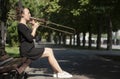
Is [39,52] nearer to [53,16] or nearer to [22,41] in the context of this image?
[22,41]

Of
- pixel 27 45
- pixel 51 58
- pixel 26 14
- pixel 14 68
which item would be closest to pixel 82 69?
pixel 51 58

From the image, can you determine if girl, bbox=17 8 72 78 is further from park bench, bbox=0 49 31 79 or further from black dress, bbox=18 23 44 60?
park bench, bbox=0 49 31 79

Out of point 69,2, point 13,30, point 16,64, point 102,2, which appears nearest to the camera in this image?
point 16,64

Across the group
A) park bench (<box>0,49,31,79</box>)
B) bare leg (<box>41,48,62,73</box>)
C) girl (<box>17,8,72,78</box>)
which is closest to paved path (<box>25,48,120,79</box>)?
bare leg (<box>41,48,62,73</box>)

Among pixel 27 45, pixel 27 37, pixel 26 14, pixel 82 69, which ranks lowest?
pixel 82 69

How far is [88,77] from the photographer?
14711 millimetres

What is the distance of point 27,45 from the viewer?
372 inches

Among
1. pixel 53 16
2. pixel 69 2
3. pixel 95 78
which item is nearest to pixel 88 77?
pixel 95 78

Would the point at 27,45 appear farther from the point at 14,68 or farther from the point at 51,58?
the point at 14,68

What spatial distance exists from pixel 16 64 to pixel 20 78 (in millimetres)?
400

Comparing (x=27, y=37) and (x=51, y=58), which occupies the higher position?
(x=27, y=37)

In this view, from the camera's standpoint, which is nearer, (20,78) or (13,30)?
(20,78)

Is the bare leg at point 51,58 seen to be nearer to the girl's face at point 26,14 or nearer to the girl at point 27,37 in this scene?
the girl at point 27,37

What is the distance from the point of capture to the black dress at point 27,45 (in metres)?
9.34
